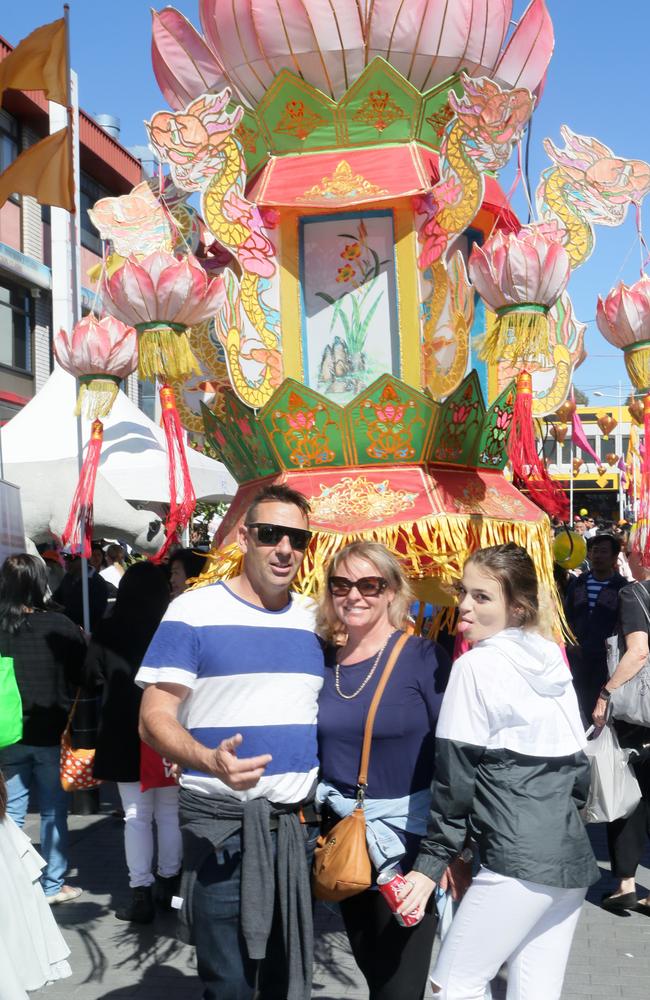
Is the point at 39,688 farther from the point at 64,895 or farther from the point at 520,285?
the point at 520,285

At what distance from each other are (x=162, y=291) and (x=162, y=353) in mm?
270

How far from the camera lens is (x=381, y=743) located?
8.83 feet

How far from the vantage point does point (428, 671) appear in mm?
2779

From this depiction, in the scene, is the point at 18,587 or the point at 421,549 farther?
the point at 18,587

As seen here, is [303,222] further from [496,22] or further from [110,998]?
[110,998]

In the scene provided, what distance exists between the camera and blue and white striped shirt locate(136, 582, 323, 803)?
8.46 feet

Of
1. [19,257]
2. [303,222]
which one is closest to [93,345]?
[303,222]

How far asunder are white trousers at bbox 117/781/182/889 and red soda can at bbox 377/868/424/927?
7.98ft

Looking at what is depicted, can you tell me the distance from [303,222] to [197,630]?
2532mm

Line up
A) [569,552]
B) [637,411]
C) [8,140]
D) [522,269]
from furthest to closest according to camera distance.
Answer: [8,140], [569,552], [637,411], [522,269]

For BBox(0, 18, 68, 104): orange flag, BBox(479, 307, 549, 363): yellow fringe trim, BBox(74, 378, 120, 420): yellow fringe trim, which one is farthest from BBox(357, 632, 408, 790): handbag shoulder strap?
BBox(0, 18, 68, 104): orange flag

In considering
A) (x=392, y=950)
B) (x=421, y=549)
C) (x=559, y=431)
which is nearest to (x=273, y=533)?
(x=392, y=950)

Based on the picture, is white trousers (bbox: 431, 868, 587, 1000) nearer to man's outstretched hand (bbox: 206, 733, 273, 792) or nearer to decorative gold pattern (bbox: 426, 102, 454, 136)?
man's outstretched hand (bbox: 206, 733, 273, 792)

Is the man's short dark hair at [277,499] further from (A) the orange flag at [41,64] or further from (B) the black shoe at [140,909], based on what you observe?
(A) the orange flag at [41,64]
